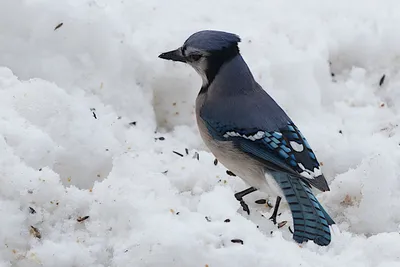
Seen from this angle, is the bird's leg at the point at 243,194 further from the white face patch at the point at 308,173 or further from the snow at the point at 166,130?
the white face patch at the point at 308,173

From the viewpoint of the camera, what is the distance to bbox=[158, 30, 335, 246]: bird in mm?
2947

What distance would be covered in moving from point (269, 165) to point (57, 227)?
893 millimetres

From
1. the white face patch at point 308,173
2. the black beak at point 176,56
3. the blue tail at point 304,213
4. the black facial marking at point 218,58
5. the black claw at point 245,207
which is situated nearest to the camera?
the blue tail at point 304,213

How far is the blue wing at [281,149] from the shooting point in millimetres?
2980

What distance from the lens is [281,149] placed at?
3021 mm

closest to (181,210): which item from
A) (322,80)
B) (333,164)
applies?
(333,164)

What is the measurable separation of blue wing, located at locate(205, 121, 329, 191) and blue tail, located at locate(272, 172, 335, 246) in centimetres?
4

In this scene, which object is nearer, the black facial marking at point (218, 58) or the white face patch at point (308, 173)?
the white face patch at point (308, 173)

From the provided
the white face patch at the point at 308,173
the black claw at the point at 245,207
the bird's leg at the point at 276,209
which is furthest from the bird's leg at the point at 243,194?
the white face patch at the point at 308,173

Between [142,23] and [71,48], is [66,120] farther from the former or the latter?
[142,23]

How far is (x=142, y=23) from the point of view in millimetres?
4148

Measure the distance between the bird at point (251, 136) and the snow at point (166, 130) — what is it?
127mm

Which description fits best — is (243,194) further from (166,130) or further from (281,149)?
(166,130)

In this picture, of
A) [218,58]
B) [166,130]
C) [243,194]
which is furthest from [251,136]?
[166,130]
